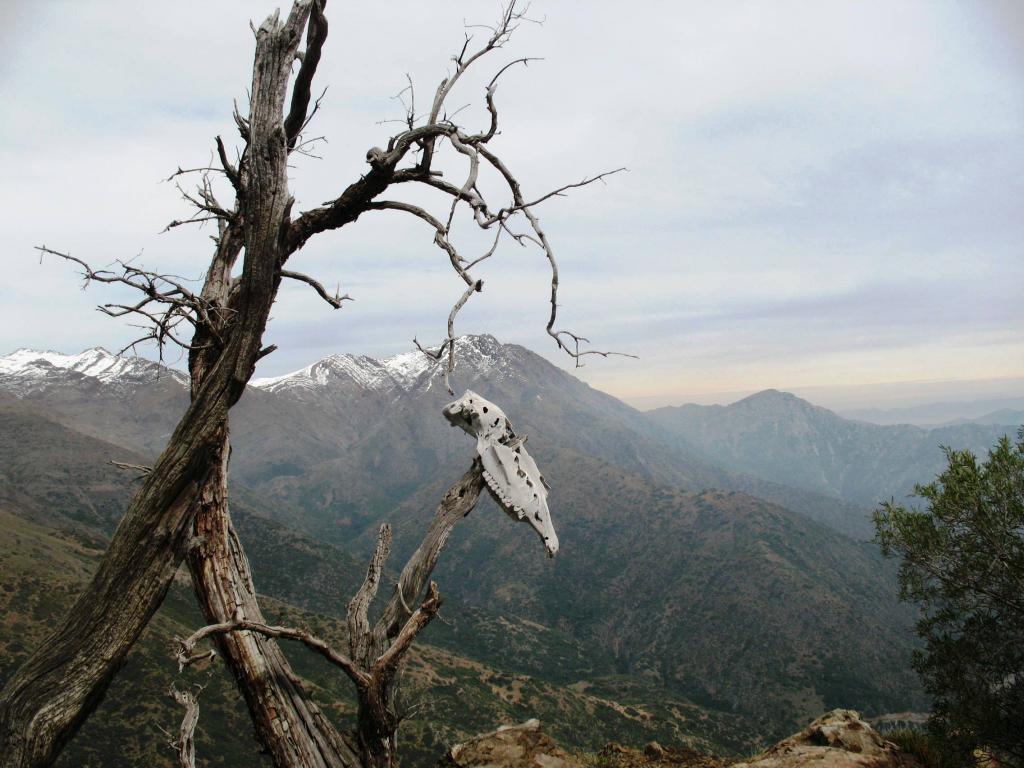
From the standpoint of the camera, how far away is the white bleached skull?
505 cm

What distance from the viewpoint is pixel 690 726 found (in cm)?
8725

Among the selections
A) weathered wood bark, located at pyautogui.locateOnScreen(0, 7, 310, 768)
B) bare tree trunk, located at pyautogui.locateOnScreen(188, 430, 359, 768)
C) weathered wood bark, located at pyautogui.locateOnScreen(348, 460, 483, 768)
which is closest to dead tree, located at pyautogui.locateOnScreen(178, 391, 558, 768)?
weathered wood bark, located at pyautogui.locateOnScreen(348, 460, 483, 768)

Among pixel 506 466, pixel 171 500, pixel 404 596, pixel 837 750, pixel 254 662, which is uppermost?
pixel 506 466

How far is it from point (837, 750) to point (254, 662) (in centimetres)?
575

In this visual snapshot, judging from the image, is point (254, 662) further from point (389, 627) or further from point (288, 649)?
point (288, 649)

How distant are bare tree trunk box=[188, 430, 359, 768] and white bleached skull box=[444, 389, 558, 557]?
207cm

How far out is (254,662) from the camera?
4.46 meters

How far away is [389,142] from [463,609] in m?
170

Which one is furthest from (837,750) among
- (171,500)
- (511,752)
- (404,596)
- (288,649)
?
(288,649)

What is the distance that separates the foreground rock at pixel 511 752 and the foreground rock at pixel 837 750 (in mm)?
2031

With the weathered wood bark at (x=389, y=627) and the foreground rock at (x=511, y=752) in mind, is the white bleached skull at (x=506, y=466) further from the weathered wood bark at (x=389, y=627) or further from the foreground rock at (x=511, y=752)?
the foreground rock at (x=511, y=752)

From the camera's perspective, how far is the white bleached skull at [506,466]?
16.6 feet

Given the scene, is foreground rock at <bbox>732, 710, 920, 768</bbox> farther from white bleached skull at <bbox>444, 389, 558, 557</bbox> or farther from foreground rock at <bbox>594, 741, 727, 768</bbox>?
white bleached skull at <bbox>444, 389, 558, 557</bbox>

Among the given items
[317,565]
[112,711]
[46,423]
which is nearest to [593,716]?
[112,711]
